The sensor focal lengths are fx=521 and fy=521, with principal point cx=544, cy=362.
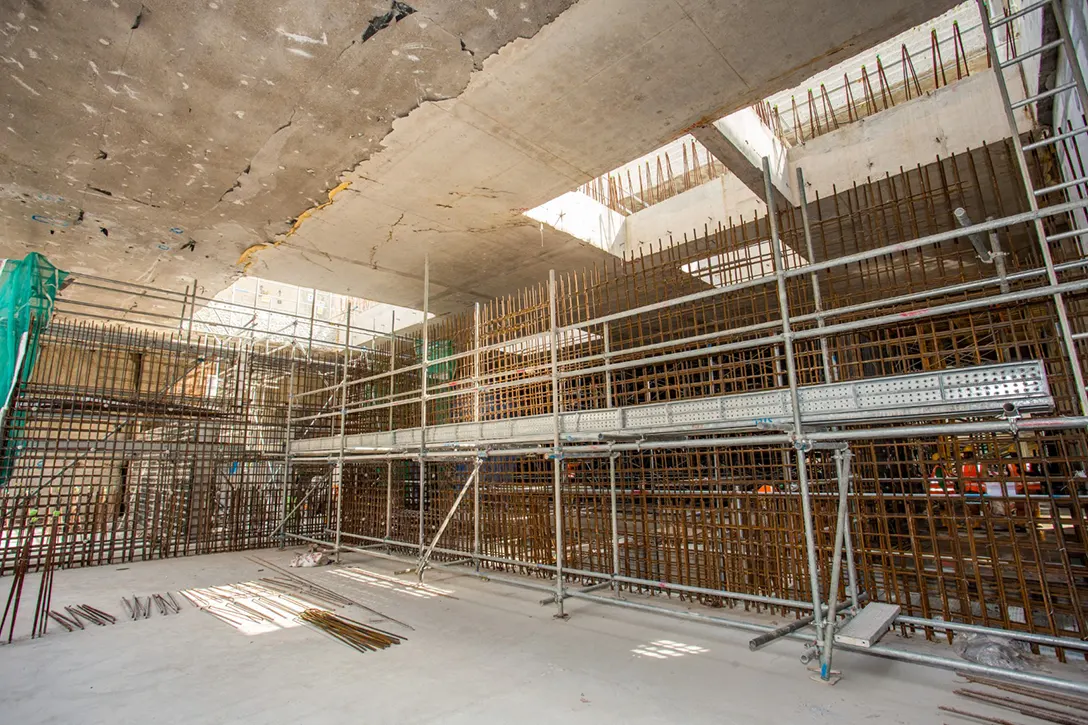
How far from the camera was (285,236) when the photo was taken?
7.79 meters

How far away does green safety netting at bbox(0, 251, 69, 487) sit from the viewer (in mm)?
7559

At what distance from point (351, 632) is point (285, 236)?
5750mm

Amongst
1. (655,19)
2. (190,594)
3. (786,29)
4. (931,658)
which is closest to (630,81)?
(655,19)

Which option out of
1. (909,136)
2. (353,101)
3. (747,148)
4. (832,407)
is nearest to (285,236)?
(353,101)

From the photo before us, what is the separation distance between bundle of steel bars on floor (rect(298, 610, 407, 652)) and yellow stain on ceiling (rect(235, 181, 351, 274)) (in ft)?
16.2

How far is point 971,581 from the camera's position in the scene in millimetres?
4238

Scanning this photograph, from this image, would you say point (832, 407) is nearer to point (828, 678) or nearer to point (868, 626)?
point (868, 626)

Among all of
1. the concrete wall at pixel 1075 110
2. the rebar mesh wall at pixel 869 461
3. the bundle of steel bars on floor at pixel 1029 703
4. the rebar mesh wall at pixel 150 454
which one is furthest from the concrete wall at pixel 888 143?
the rebar mesh wall at pixel 150 454

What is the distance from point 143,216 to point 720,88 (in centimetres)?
758

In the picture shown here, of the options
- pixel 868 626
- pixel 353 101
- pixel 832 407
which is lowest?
pixel 868 626

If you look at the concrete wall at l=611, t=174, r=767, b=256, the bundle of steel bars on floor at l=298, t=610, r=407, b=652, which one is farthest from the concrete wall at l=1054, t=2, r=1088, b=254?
the bundle of steel bars on floor at l=298, t=610, r=407, b=652

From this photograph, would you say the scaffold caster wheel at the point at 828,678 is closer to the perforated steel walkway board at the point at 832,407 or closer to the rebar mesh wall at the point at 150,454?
the perforated steel walkway board at the point at 832,407

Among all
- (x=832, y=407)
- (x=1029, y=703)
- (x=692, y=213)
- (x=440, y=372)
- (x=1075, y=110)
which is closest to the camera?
(x=1029, y=703)

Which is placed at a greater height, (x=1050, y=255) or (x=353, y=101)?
(x=353, y=101)
